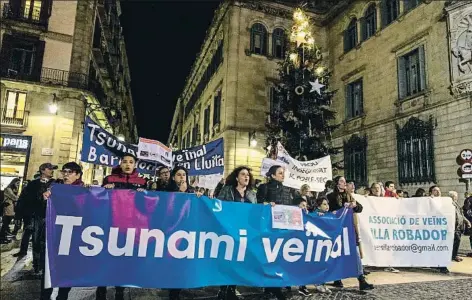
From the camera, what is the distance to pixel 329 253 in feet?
17.9

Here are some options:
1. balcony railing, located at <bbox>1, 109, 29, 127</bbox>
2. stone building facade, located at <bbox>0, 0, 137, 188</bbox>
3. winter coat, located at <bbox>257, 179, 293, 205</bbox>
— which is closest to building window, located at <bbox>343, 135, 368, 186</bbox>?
stone building facade, located at <bbox>0, 0, 137, 188</bbox>

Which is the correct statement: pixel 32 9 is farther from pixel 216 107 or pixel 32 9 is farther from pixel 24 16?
pixel 216 107

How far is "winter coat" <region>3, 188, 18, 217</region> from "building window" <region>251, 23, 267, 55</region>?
18229mm

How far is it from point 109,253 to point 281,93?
13328mm

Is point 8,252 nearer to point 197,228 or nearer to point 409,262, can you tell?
point 197,228

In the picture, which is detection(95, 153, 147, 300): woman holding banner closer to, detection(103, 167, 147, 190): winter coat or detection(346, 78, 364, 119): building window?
detection(103, 167, 147, 190): winter coat

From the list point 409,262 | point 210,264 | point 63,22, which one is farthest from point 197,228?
point 63,22

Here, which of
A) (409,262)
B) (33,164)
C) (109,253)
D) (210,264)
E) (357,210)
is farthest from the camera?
(33,164)

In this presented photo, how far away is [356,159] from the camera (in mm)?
21000

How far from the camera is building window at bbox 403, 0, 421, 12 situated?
17.4 meters

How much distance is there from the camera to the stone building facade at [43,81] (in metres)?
20.7

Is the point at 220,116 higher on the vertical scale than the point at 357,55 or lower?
lower

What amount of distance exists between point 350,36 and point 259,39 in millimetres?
6317

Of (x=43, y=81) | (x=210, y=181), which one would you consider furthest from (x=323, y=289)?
(x=43, y=81)
